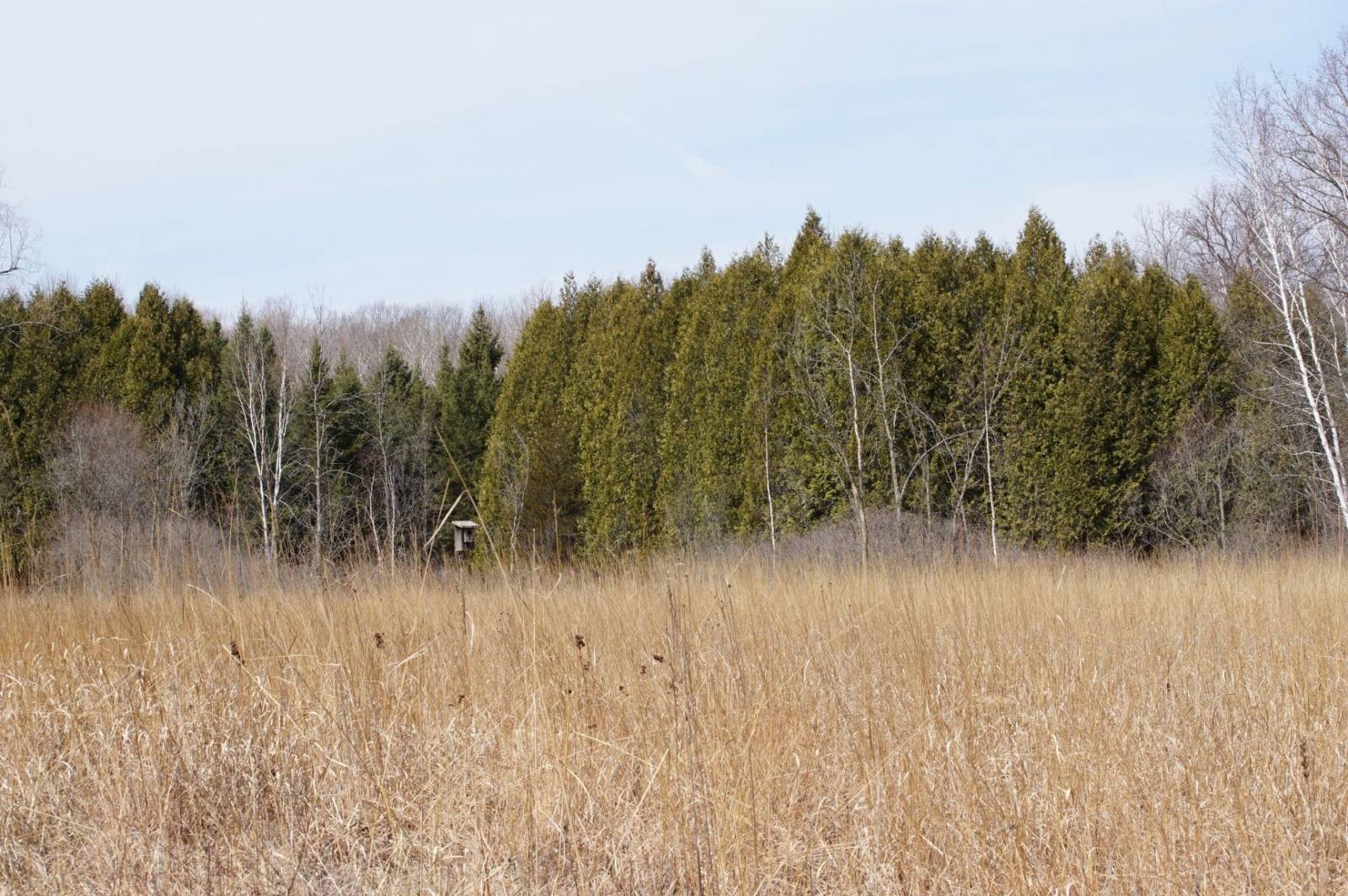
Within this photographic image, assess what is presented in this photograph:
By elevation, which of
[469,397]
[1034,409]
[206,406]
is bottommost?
[1034,409]

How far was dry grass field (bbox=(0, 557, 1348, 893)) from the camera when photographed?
252 cm

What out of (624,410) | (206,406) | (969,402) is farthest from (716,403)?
(206,406)

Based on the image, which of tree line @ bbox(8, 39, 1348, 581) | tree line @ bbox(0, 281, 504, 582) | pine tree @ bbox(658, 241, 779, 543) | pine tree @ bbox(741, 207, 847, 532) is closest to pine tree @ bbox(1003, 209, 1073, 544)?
tree line @ bbox(8, 39, 1348, 581)

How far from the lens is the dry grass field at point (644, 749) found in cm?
252

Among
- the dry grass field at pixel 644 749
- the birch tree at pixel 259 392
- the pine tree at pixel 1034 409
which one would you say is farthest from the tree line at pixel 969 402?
the dry grass field at pixel 644 749

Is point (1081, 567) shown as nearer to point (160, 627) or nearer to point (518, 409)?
point (160, 627)

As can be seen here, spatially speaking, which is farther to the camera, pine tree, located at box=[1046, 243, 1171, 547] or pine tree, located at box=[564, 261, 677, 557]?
pine tree, located at box=[564, 261, 677, 557]

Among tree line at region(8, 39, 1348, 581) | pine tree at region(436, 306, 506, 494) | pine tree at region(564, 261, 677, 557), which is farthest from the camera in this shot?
pine tree at region(436, 306, 506, 494)

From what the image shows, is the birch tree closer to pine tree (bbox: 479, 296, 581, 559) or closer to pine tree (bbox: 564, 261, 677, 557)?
pine tree (bbox: 479, 296, 581, 559)

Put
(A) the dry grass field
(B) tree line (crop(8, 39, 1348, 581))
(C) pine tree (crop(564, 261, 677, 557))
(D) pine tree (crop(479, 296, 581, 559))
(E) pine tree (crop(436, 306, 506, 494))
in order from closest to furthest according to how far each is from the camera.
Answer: (A) the dry grass field < (B) tree line (crop(8, 39, 1348, 581)) < (D) pine tree (crop(479, 296, 581, 559)) < (C) pine tree (crop(564, 261, 677, 557)) < (E) pine tree (crop(436, 306, 506, 494))

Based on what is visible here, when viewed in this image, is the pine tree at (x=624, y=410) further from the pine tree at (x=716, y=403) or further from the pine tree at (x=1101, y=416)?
the pine tree at (x=1101, y=416)

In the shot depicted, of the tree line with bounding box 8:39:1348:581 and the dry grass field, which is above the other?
the tree line with bounding box 8:39:1348:581

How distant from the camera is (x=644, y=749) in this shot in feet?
10.6

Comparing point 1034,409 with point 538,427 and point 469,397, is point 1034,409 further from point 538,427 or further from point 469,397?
point 469,397
